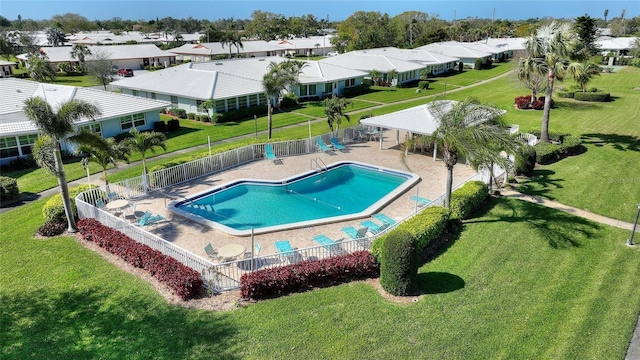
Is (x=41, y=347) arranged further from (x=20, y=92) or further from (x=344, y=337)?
(x=20, y=92)

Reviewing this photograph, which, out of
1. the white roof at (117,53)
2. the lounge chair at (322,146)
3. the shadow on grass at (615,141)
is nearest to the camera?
the shadow on grass at (615,141)

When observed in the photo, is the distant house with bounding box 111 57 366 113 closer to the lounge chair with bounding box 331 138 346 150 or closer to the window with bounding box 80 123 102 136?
the window with bounding box 80 123 102 136

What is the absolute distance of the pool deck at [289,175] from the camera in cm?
1708

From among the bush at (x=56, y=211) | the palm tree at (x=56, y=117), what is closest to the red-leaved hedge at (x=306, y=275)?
the palm tree at (x=56, y=117)

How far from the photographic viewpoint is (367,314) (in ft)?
40.2

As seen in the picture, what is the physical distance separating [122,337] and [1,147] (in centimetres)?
2252

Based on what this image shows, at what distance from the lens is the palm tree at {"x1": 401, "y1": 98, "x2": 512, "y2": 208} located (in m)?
15.8

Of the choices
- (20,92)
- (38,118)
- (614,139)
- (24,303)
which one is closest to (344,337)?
(24,303)

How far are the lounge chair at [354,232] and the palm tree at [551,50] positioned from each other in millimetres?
18191

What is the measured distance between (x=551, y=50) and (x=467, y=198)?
1458 centimetres

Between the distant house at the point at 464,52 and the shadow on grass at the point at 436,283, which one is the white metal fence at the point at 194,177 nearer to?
the shadow on grass at the point at 436,283

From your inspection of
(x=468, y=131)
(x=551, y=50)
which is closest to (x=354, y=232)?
(x=468, y=131)

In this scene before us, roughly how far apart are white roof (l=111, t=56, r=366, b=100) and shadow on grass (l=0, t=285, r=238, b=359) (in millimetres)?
28359

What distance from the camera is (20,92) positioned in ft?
104
